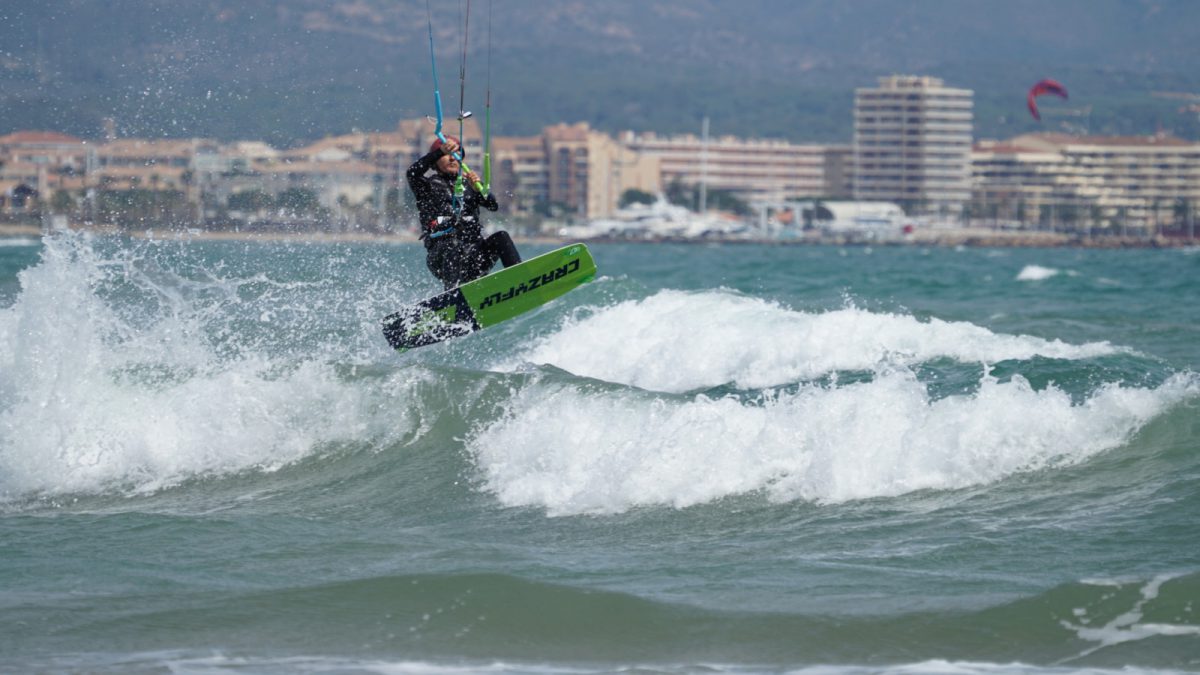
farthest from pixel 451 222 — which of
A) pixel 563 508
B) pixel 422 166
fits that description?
pixel 563 508

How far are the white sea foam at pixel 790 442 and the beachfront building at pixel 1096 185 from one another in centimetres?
15691

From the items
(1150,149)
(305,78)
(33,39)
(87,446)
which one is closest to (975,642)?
(87,446)

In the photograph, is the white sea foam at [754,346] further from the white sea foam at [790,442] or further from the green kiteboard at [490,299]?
the white sea foam at [790,442]

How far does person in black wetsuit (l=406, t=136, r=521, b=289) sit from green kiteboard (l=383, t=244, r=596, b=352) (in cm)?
14

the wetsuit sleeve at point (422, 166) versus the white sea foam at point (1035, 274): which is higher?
the wetsuit sleeve at point (422, 166)

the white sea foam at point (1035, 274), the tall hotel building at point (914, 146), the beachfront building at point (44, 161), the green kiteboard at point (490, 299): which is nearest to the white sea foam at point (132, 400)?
the green kiteboard at point (490, 299)

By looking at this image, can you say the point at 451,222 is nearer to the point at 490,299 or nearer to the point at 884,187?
the point at 490,299

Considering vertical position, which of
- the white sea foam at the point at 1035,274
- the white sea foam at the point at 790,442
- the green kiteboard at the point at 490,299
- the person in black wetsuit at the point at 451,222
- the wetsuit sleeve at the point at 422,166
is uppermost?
the wetsuit sleeve at the point at 422,166

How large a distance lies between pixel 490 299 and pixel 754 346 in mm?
5240

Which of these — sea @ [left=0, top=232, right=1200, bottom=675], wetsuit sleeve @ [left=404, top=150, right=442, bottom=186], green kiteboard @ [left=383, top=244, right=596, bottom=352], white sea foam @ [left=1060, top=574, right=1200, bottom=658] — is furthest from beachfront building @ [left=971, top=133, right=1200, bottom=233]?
white sea foam @ [left=1060, top=574, right=1200, bottom=658]

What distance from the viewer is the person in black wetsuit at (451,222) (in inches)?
476

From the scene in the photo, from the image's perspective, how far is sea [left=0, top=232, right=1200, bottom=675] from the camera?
7938 millimetres

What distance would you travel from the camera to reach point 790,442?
11.2 m

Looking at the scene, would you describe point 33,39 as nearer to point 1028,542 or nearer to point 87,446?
point 87,446
